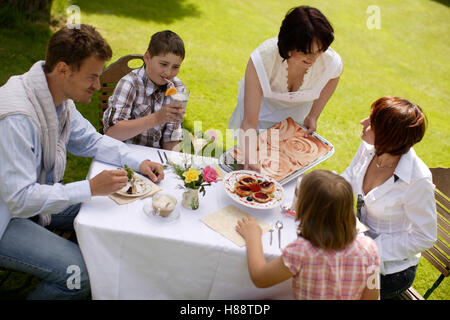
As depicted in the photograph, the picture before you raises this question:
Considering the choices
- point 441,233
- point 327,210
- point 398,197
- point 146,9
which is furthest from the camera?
point 146,9

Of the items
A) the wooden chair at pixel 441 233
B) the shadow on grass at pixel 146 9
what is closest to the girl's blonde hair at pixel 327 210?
the wooden chair at pixel 441 233

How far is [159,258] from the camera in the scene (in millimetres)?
1980

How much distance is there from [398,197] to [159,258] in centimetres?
148

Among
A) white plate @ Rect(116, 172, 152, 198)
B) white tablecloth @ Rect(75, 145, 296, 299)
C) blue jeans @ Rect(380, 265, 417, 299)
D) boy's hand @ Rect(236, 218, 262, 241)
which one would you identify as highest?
boy's hand @ Rect(236, 218, 262, 241)

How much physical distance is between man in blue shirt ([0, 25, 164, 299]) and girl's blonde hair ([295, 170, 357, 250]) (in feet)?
3.18

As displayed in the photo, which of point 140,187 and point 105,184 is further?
point 140,187

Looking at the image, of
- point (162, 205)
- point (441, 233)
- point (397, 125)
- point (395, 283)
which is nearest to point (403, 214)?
point (395, 283)

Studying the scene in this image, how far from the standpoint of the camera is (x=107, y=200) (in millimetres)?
2123

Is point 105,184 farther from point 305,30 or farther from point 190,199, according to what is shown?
point 305,30

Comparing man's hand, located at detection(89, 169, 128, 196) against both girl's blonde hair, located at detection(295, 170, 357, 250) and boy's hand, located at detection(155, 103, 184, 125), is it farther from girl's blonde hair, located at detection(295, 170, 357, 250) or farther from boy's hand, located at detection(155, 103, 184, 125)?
girl's blonde hair, located at detection(295, 170, 357, 250)

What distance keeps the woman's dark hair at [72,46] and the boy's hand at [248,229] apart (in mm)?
1203

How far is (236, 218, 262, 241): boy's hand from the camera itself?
6.51 feet

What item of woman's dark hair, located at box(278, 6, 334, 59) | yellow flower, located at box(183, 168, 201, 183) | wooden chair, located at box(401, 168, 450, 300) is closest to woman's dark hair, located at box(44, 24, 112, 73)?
yellow flower, located at box(183, 168, 201, 183)
